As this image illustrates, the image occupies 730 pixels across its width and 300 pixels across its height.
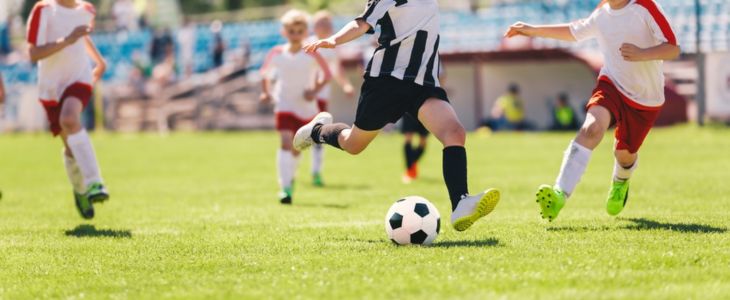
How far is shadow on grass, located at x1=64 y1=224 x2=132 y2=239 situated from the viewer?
8148 millimetres

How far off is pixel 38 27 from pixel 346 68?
23.2m

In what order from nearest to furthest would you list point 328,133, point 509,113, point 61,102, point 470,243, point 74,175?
point 470,243, point 328,133, point 61,102, point 74,175, point 509,113

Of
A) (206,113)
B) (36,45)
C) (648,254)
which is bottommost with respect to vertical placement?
(206,113)

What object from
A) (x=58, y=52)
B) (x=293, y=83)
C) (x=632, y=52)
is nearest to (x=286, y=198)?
(x=293, y=83)

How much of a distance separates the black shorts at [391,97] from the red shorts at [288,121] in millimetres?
4641

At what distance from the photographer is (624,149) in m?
8.12

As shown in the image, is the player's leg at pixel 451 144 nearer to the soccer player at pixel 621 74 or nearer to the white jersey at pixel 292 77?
the soccer player at pixel 621 74

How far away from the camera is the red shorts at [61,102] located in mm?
9320

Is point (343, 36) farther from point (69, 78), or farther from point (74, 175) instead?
point (74, 175)

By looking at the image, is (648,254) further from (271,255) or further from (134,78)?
(134,78)

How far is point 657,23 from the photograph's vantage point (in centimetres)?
753

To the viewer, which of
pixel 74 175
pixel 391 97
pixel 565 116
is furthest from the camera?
pixel 565 116

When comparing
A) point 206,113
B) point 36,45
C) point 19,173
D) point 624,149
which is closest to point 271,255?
point 624,149

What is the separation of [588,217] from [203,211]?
3.93 m
